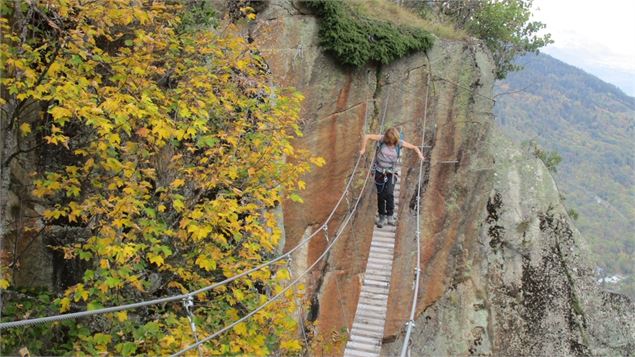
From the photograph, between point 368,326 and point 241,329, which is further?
point 368,326

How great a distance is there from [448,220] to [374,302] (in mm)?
4207

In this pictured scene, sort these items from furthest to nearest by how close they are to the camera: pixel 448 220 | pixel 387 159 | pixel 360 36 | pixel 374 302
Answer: pixel 448 220 < pixel 360 36 < pixel 387 159 < pixel 374 302

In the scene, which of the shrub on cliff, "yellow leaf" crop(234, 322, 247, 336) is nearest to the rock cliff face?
the shrub on cliff

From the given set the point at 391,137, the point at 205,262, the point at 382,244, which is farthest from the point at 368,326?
the point at 205,262

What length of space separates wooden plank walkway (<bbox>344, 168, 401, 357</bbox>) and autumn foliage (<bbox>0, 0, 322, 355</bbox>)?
8.54ft

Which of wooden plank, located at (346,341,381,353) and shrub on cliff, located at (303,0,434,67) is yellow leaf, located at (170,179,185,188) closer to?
wooden plank, located at (346,341,381,353)

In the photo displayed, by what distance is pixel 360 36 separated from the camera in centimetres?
1201

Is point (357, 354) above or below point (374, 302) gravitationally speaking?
below

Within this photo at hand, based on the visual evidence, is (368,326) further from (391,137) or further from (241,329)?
(241,329)

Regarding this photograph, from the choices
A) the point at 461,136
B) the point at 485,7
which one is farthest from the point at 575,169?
the point at 461,136

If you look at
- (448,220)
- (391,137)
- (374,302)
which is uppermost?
(391,137)

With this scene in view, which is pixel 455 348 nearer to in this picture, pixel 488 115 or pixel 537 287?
pixel 537 287

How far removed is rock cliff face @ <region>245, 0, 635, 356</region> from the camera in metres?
11.4

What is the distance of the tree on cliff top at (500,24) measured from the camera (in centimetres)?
2348
